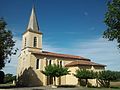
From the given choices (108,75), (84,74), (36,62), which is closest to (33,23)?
(36,62)

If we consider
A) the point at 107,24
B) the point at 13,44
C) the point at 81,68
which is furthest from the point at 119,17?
the point at 81,68

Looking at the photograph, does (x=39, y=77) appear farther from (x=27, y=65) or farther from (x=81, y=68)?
(x=81, y=68)

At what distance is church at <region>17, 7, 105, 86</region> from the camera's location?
50438 mm

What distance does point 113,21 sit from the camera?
25.8 meters

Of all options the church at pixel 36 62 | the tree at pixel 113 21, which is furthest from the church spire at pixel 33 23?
the tree at pixel 113 21

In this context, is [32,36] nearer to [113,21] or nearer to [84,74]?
[84,74]

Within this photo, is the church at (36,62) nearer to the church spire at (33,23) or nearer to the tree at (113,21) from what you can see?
the church spire at (33,23)

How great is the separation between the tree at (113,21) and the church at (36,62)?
2683 centimetres

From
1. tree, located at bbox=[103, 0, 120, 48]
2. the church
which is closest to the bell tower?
the church

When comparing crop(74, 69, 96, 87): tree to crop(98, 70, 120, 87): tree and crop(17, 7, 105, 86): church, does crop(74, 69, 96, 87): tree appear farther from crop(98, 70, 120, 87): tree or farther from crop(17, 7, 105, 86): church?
crop(17, 7, 105, 86): church

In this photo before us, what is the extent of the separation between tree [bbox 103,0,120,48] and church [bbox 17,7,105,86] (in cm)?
2683

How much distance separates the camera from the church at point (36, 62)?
50438mm

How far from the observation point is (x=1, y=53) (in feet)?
133

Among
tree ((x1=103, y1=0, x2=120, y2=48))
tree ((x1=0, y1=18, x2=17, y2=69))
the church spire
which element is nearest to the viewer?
tree ((x1=103, y1=0, x2=120, y2=48))
